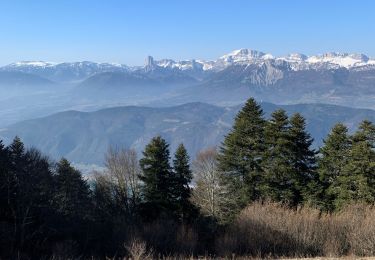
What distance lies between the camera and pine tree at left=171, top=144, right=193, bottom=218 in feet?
131

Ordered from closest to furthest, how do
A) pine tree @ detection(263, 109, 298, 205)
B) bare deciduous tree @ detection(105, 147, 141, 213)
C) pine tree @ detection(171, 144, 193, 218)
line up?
pine tree @ detection(263, 109, 298, 205)
pine tree @ detection(171, 144, 193, 218)
bare deciduous tree @ detection(105, 147, 141, 213)

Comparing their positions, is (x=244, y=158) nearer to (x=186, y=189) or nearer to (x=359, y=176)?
(x=186, y=189)

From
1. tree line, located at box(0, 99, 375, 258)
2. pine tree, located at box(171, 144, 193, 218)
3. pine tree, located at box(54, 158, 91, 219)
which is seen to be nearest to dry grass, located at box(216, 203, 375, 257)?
tree line, located at box(0, 99, 375, 258)

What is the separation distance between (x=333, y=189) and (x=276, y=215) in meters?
11.8

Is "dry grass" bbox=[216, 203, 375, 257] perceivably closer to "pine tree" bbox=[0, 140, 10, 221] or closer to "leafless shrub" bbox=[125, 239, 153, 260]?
"leafless shrub" bbox=[125, 239, 153, 260]

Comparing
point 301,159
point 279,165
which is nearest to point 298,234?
point 279,165

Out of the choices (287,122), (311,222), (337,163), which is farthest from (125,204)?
(311,222)

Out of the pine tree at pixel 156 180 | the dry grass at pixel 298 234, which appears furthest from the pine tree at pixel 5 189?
the dry grass at pixel 298 234

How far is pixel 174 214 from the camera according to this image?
38.5 metres

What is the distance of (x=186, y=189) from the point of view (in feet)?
133

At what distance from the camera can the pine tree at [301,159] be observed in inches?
1433

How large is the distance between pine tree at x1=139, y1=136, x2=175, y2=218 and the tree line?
0.29ft

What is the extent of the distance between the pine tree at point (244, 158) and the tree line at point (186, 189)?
0.28ft

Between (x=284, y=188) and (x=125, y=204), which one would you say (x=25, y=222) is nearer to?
(x=125, y=204)
